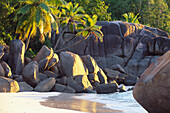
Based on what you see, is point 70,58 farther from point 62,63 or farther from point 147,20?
point 147,20

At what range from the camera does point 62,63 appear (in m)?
16.3

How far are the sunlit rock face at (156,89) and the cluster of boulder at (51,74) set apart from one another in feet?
27.4

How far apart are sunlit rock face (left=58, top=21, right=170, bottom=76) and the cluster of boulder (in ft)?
16.7

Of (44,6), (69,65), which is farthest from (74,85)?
(44,6)

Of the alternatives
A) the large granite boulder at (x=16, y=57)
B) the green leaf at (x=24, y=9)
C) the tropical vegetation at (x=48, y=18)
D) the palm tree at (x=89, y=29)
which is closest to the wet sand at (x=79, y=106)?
the large granite boulder at (x=16, y=57)

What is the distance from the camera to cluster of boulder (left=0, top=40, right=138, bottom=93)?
13734 millimetres

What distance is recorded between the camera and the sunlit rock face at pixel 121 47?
81.2 ft

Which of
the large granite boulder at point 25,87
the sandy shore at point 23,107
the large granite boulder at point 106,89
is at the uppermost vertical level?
the sandy shore at point 23,107

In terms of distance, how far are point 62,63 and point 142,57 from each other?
449 inches

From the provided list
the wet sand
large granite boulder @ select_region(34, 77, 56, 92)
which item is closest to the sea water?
the wet sand

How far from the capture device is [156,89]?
433 centimetres

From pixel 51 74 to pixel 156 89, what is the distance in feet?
41.8

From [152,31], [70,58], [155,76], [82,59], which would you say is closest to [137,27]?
[152,31]

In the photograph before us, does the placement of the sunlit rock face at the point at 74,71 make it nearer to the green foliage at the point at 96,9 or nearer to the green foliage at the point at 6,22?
the green foliage at the point at 6,22
